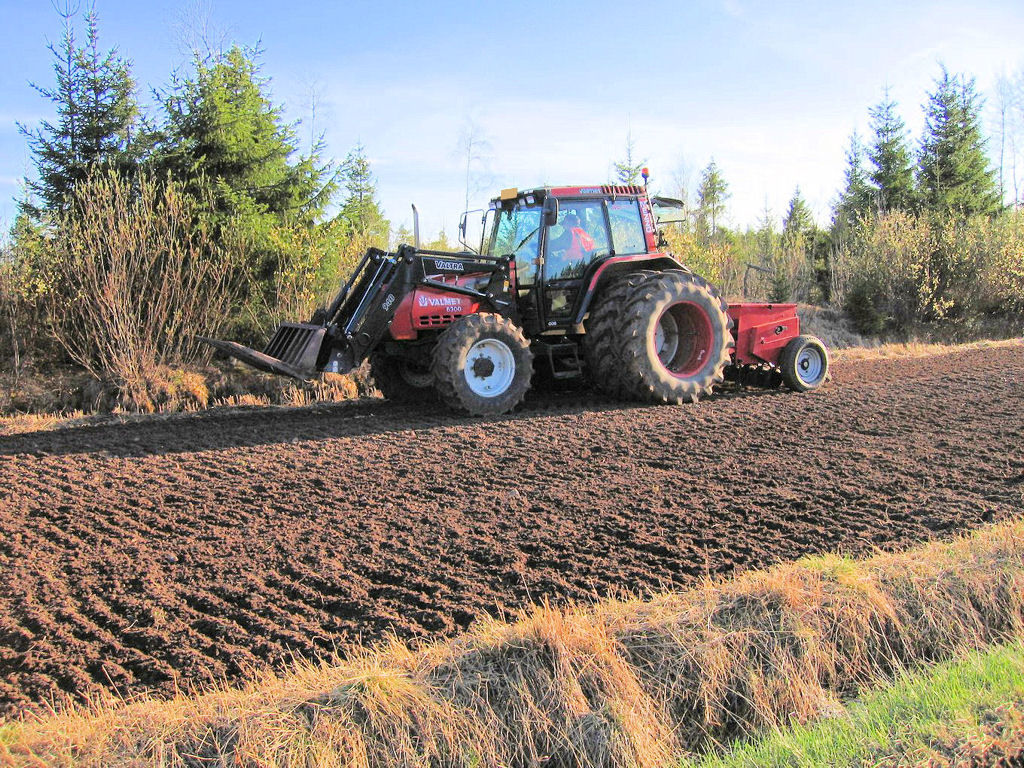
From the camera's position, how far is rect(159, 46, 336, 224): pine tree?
10.5m

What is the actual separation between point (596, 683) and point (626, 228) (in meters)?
6.47

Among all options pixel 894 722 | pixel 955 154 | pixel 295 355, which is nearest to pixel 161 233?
pixel 295 355

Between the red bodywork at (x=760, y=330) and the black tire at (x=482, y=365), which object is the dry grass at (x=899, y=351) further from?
the black tire at (x=482, y=365)

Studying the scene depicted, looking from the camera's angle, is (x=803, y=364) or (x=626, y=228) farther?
(x=803, y=364)

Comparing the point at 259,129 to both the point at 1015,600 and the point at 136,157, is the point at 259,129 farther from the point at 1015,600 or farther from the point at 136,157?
the point at 1015,600

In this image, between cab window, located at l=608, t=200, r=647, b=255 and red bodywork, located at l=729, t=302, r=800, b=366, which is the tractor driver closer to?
cab window, located at l=608, t=200, r=647, b=255

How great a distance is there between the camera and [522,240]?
8219 millimetres

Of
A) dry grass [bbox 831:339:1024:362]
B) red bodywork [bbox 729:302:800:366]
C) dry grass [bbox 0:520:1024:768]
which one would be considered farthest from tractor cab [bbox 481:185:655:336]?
dry grass [bbox 831:339:1024:362]

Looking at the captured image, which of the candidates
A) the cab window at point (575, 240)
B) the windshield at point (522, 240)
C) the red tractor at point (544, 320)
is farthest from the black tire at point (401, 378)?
the cab window at point (575, 240)

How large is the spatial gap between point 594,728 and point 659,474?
9.54 feet

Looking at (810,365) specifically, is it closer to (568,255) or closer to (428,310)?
A: (568,255)

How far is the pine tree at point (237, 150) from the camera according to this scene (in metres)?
10.5

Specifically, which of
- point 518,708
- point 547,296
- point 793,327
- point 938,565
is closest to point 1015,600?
point 938,565

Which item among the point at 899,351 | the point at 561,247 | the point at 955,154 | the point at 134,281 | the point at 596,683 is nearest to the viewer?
the point at 596,683
